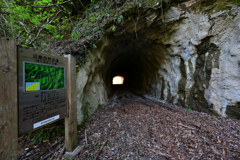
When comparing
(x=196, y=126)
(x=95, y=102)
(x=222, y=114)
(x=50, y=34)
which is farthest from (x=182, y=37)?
(x=50, y=34)

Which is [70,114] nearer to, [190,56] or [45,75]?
[45,75]

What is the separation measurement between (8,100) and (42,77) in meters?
0.54

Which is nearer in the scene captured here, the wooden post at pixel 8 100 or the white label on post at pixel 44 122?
the wooden post at pixel 8 100

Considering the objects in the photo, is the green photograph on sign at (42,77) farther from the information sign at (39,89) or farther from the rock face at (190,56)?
the rock face at (190,56)

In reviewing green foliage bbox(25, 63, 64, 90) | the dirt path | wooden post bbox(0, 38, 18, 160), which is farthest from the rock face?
wooden post bbox(0, 38, 18, 160)

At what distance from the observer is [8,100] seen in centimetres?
125

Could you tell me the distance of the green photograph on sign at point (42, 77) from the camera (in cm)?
149

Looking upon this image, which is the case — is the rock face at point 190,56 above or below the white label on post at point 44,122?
above

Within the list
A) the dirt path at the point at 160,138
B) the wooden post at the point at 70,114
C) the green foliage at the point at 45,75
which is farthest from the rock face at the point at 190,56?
the green foliage at the point at 45,75

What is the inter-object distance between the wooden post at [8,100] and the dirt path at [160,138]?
57.6 inches

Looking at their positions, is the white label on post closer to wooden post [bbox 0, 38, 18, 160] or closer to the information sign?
the information sign

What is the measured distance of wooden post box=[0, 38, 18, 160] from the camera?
47.0 inches

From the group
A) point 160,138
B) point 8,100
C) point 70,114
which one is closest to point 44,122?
point 70,114

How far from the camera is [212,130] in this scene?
2979 millimetres
